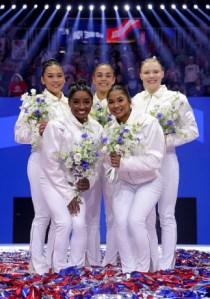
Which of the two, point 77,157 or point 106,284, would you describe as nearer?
point 106,284

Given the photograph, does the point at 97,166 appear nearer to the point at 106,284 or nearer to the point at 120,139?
the point at 120,139

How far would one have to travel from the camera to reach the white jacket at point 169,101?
5223 mm

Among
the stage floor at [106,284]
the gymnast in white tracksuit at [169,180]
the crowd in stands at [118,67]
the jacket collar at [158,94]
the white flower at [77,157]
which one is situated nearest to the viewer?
the stage floor at [106,284]

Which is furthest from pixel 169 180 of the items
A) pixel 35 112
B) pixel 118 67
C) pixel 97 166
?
pixel 118 67

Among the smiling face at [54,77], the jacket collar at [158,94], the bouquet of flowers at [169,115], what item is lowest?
the bouquet of flowers at [169,115]

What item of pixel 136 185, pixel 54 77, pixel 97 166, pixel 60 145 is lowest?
pixel 136 185

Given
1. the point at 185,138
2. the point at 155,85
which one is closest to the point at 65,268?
the point at 185,138

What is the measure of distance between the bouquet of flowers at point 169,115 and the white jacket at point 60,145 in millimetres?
651

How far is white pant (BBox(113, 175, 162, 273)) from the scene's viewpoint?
466 cm

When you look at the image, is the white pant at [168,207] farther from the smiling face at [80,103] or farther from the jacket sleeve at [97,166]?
the smiling face at [80,103]

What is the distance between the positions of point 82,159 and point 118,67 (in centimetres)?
707

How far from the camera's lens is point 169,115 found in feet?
17.0

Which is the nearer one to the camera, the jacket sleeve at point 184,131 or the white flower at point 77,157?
the white flower at point 77,157

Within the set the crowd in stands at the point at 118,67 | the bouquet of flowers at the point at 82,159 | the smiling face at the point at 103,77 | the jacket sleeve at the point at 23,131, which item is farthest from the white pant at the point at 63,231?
the crowd in stands at the point at 118,67
